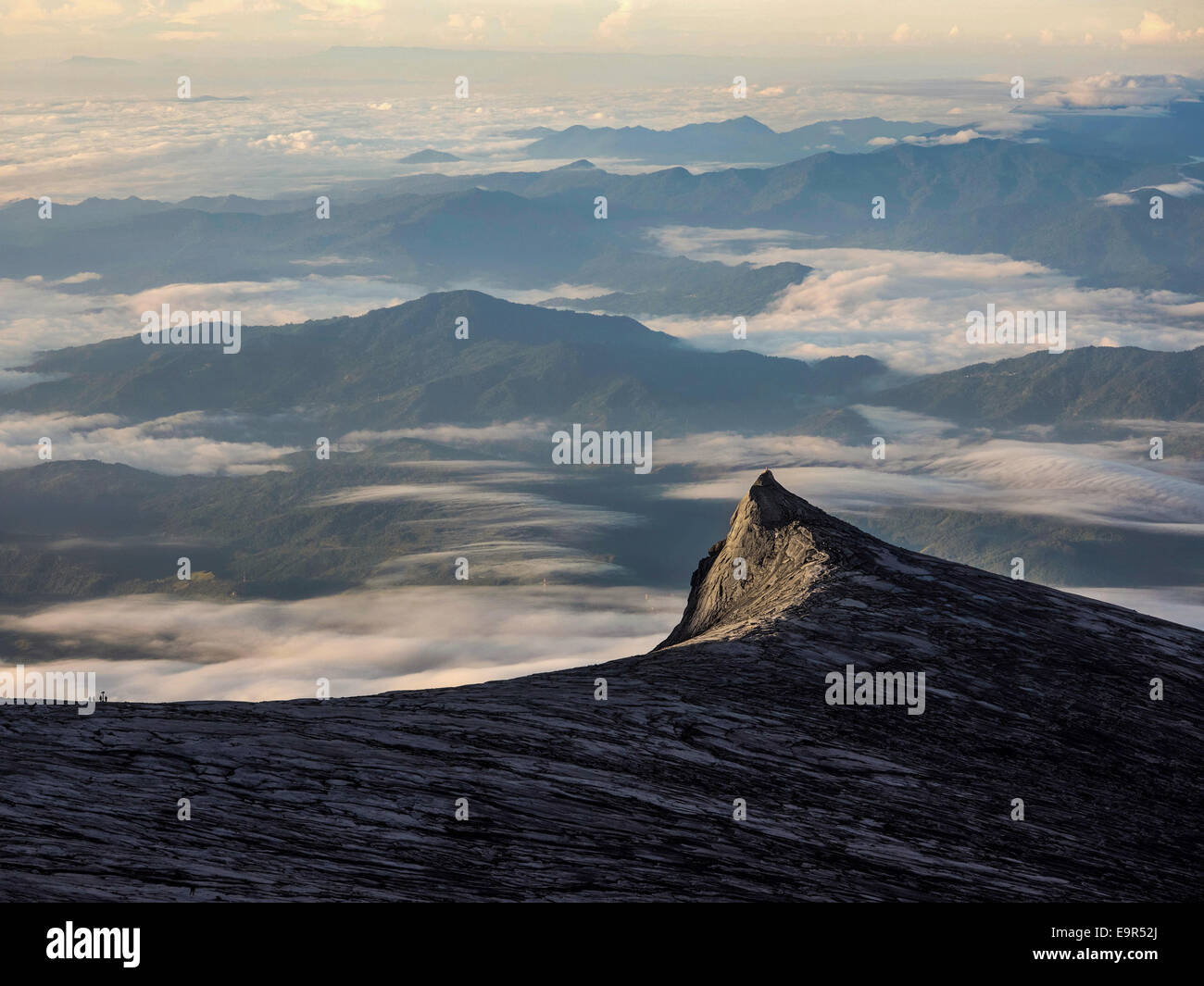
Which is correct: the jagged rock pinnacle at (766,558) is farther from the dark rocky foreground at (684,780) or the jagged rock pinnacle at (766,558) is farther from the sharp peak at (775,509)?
the dark rocky foreground at (684,780)

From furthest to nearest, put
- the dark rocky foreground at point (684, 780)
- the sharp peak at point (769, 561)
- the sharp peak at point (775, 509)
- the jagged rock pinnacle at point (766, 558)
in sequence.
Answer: the sharp peak at point (775, 509), the jagged rock pinnacle at point (766, 558), the sharp peak at point (769, 561), the dark rocky foreground at point (684, 780)

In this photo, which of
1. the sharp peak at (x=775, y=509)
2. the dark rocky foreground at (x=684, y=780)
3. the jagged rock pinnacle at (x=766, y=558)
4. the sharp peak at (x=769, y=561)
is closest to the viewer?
the dark rocky foreground at (x=684, y=780)

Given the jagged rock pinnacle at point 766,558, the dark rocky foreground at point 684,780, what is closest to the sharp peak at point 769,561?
the jagged rock pinnacle at point 766,558

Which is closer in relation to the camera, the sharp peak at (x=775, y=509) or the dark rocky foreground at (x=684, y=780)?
the dark rocky foreground at (x=684, y=780)

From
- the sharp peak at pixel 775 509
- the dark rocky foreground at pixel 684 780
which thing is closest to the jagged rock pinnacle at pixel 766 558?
the sharp peak at pixel 775 509

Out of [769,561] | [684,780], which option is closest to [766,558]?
[769,561]

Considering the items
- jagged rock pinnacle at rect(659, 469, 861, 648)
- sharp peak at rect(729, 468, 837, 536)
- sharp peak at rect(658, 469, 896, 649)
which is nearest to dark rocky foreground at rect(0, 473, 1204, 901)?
sharp peak at rect(658, 469, 896, 649)

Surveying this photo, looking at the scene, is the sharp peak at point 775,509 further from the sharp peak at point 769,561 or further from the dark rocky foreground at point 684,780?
the dark rocky foreground at point 684,780

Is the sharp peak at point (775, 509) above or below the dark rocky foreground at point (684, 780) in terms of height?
above
